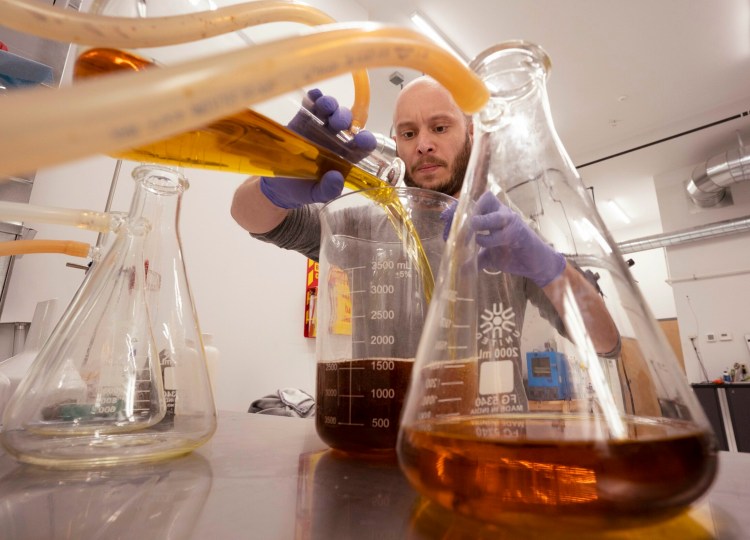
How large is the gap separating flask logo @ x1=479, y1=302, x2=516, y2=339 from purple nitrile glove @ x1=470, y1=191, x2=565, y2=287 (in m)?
0.03

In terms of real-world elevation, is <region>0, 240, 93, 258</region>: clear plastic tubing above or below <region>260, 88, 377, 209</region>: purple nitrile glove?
below

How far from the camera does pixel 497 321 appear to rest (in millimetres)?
293

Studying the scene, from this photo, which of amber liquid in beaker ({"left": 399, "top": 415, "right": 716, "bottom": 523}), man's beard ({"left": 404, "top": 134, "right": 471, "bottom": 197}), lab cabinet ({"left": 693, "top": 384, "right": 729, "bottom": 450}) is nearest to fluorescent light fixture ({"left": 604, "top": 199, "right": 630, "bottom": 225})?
lab cabinet ({"left": 693, "top": 384, "right": 729, "bottom": 450})

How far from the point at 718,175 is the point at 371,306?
13.4 ft

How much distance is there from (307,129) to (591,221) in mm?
301

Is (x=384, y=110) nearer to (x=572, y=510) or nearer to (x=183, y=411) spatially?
(x=183, y=411)

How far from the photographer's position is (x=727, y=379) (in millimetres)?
3568

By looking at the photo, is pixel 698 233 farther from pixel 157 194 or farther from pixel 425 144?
pixel 157 194

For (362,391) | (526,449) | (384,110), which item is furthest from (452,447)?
(384,110)

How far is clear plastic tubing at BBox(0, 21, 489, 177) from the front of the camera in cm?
14

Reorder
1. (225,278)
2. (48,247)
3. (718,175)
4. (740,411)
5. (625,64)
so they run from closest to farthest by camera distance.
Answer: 1. (48,247)
2. (225,278)
3. (625,64)
4. (740,411)
5. (718,175)

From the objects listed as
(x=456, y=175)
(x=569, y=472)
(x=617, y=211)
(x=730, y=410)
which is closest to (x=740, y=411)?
(x=730, y=410)

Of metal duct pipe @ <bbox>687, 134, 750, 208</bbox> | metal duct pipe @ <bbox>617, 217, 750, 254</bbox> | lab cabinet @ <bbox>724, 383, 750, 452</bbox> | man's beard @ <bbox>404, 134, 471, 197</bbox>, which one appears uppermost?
metal duct pipe @ <bbox>687, 134, 750, 208</bbox>

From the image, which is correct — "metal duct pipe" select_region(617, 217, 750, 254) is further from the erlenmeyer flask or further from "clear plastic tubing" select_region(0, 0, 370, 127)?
"clear plastic tubing" select_region(0, 0, 370, 127)
